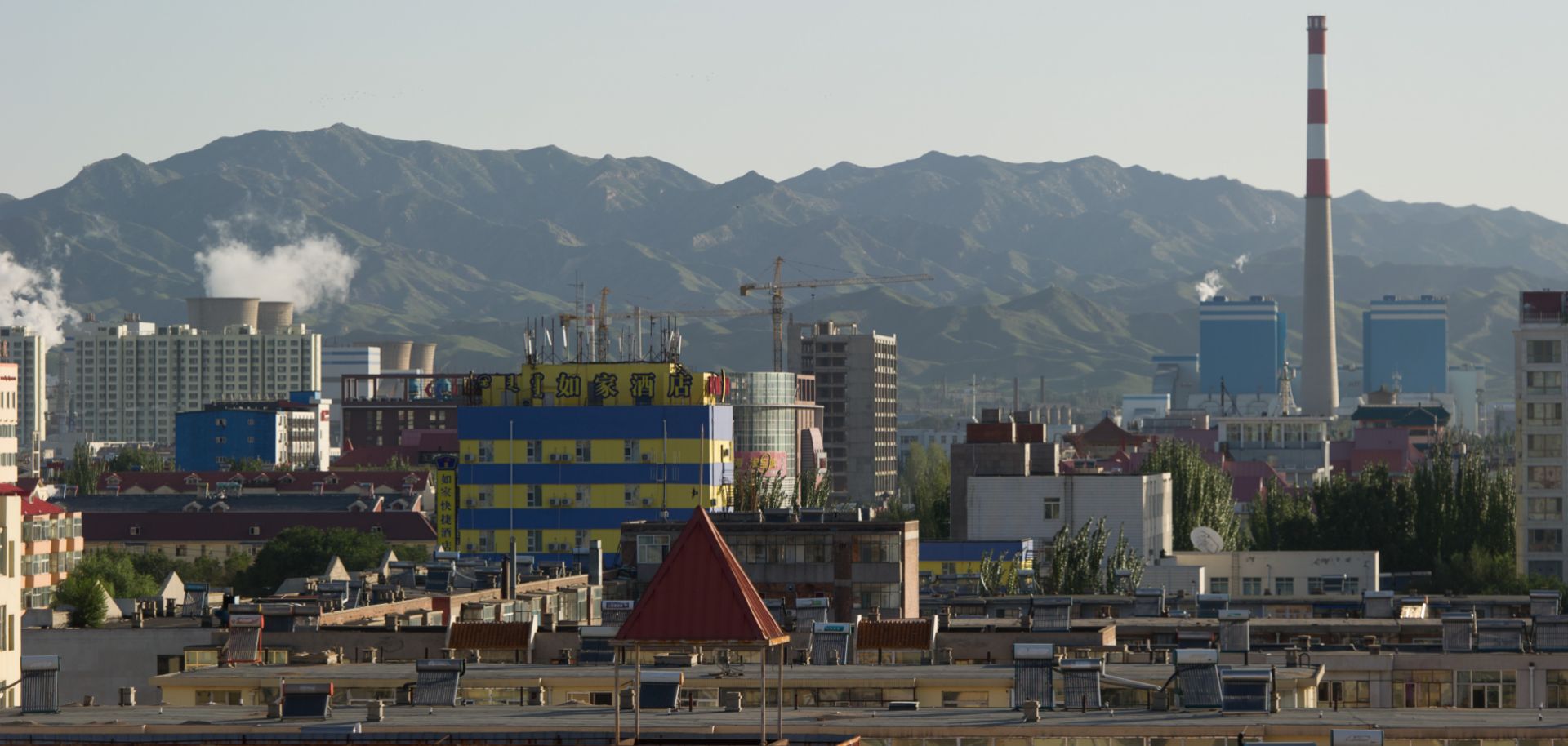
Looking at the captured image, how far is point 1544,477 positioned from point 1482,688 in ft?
322


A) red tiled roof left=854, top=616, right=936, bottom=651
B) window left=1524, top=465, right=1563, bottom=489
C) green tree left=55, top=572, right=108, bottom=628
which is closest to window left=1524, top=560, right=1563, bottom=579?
window left=1524, top=465, right=1563, bottom=489

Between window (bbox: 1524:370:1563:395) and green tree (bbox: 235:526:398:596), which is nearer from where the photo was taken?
window (bbox: 1524:370:1563:395)

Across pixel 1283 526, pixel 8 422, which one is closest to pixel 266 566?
pixel 8 422

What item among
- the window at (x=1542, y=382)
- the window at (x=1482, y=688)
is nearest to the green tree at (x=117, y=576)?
the window at (x=1542, y=382)

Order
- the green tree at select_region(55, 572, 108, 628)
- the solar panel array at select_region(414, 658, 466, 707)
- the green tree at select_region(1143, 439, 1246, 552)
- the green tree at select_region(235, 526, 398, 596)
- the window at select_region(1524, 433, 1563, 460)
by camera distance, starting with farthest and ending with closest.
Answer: the green tree at select_region(235, 526, 398, 596) < the green tree at select_region(1143, 439, 1246, 552) < the window at select_region(1524, 433, 1563, 460) < the green tree at select_region(55, 572, 108, 628) < the solar panel array at select_region(414, 658, 466, 707)

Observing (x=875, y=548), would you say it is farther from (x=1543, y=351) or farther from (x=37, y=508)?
(x=37, y=508)

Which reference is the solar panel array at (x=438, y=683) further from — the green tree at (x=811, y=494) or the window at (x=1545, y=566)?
the green tree at (x=811, y=494)

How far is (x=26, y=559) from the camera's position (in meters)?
160

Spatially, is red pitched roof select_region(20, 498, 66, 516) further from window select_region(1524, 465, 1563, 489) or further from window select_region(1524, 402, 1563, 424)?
window select_region(1524, 402, 1563, 424)

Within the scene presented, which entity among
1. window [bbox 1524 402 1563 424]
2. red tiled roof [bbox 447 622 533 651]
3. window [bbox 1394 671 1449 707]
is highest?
window [bbox 1524 402 1563 424]

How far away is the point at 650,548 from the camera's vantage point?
346ft

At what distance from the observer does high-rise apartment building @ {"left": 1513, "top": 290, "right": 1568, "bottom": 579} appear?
15575 cm

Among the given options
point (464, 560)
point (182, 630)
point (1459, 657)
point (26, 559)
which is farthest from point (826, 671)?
point (26, 559)

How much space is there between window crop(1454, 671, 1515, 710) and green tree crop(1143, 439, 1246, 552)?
3922 inches
